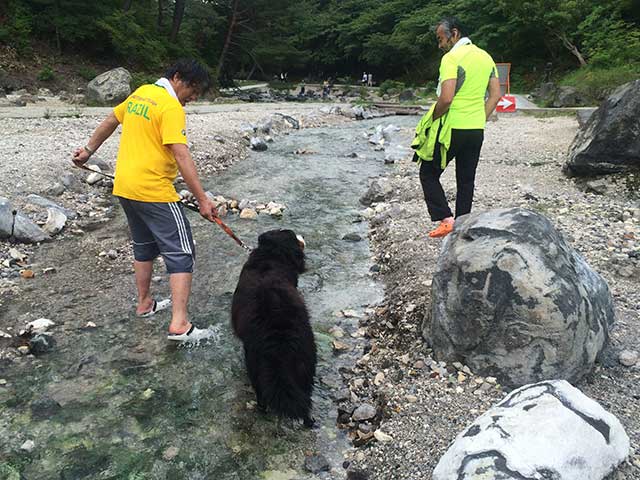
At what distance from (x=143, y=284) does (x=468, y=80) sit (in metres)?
3.49

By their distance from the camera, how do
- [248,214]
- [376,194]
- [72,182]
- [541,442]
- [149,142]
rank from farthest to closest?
[376,194], [72,182], [248,214], [149,142], [541,442]

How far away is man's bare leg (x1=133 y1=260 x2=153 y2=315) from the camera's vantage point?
4133mm

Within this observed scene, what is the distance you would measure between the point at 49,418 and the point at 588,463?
9.85 feet

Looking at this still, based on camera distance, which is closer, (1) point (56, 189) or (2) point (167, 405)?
(2) point (167, 405)

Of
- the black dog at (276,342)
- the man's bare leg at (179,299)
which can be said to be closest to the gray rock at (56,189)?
the man's bare leg at (179,299)

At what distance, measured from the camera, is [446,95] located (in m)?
4.70

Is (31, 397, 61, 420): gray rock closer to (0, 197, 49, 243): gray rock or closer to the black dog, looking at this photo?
the black dog

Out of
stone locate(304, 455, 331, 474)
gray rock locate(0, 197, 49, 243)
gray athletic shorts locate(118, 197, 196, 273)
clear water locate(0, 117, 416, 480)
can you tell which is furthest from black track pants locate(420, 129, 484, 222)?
gray rock locate(0, 197, 49, 243)

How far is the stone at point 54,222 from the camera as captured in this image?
6293 millimetres

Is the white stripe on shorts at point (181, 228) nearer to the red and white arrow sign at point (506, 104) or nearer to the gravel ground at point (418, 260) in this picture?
the gravel ground at point (418, 260)

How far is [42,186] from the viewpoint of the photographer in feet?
24.1

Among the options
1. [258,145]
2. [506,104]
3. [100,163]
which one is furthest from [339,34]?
[100,163]

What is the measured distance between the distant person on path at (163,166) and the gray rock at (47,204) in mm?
3318

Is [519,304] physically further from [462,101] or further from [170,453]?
[462,101]
